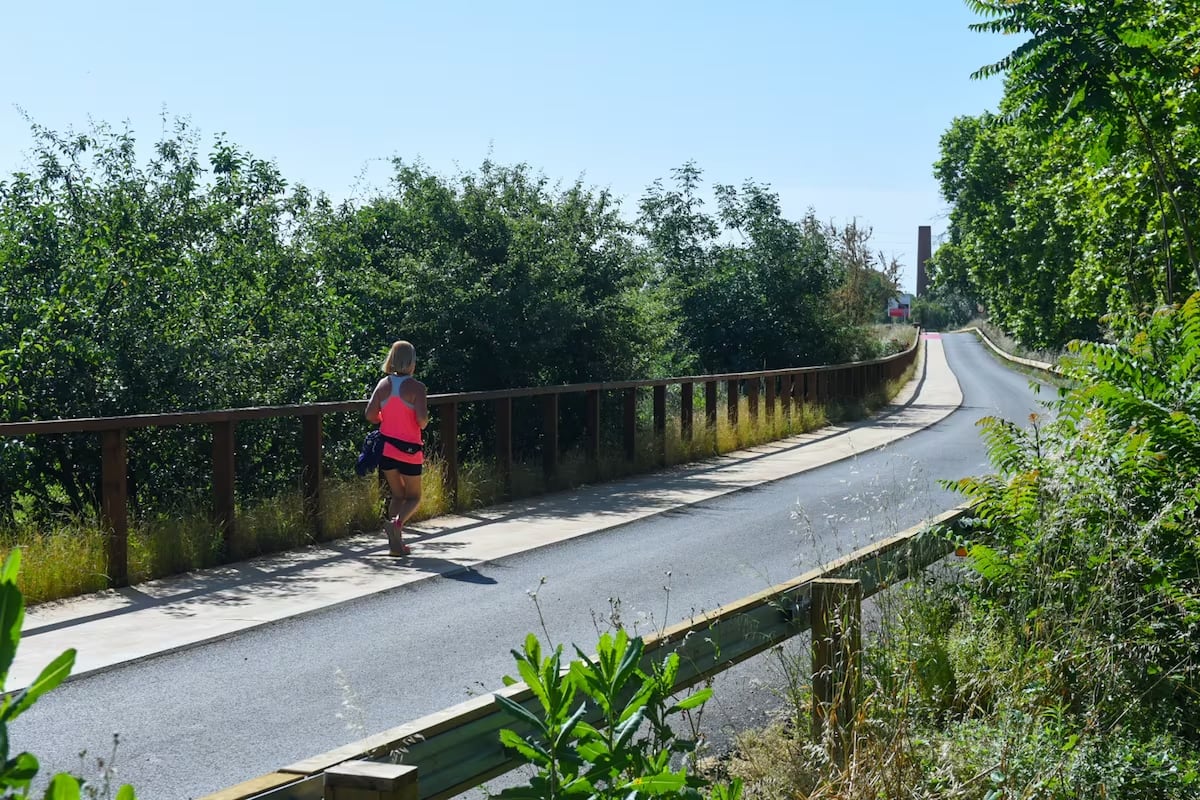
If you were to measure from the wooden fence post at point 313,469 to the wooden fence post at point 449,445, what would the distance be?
2.03 meters

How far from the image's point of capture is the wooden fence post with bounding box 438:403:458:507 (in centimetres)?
1347

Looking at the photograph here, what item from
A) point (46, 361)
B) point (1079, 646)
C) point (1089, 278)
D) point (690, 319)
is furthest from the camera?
point (690, 319)

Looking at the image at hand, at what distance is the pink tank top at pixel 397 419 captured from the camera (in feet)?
35.5

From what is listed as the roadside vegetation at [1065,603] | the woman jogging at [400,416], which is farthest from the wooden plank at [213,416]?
the roadside vegetation at [1065,603]

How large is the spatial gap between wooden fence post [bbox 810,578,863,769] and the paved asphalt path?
465mm

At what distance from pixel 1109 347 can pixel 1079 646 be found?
1.98 m

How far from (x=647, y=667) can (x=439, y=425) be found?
13.0 meters

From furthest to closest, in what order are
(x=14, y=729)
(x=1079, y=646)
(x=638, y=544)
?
(x=638, y=544)
(x=14, y=729)
(x=1079, y=646)

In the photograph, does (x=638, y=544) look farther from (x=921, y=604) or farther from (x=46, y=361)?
(x=921, y=604)

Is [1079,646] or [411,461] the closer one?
[1079,646]

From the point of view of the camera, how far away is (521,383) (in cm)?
1758

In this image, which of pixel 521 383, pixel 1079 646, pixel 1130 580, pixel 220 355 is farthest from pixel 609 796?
pixel 521 383

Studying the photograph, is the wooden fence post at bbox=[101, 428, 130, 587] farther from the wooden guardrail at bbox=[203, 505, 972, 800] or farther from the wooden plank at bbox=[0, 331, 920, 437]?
the wooden guardrail at bbox=[203, 505, 972, 800]

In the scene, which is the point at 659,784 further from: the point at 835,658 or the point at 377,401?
the point at 377,401
